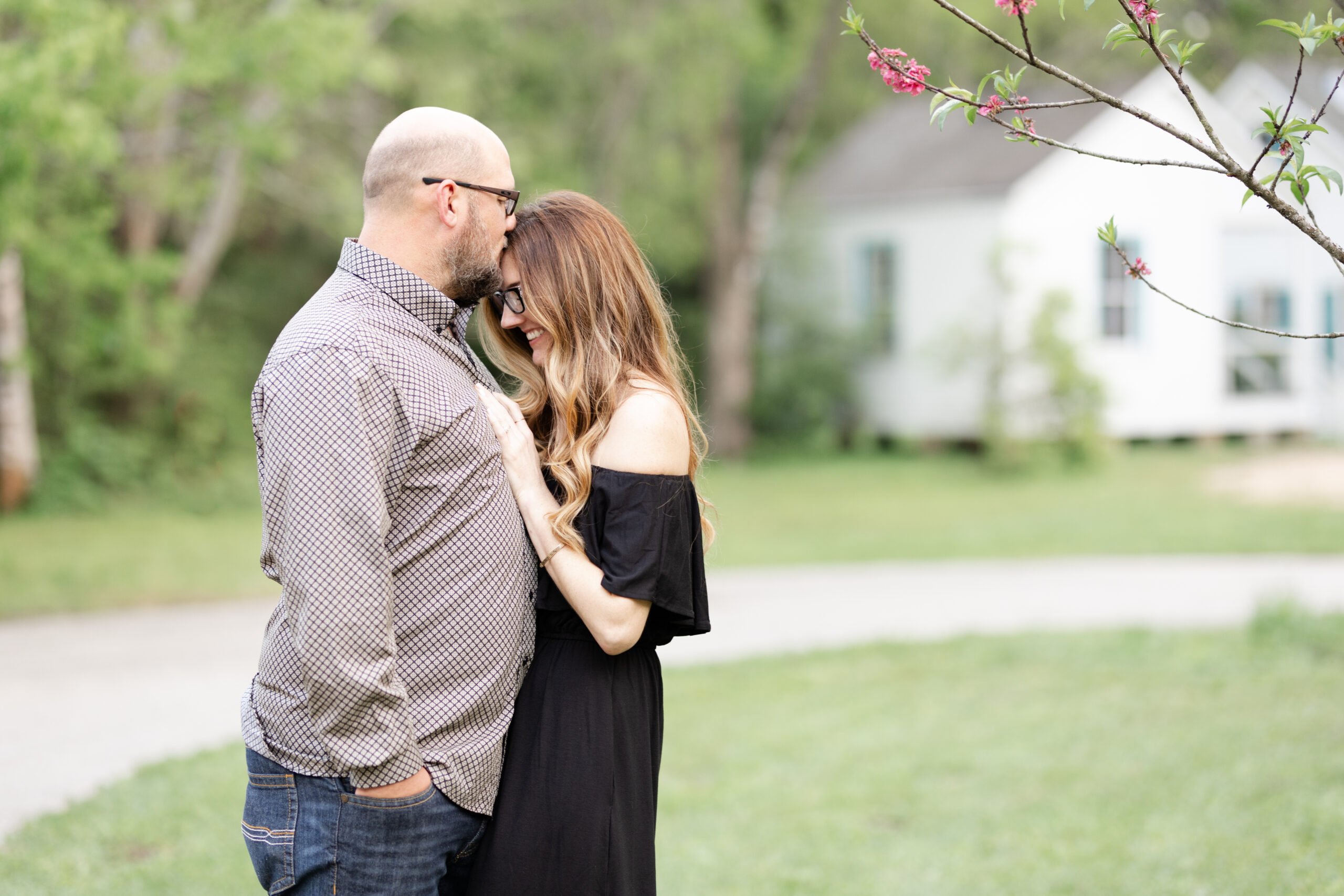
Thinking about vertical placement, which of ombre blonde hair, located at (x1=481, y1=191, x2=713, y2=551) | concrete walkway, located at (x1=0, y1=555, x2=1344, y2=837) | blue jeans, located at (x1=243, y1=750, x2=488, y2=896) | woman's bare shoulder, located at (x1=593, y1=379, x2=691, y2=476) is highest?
ombre blonde hair, located at (x1=481, y1=191, x2=713, y2=551)

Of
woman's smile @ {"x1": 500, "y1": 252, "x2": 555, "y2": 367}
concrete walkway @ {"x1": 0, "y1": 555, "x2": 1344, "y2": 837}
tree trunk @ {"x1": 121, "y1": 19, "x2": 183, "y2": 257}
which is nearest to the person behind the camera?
woman's smile @ {"x1": 500, "y1": 252, "x2": 555, "y2": 367}

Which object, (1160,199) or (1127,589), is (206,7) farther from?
(1160,199)

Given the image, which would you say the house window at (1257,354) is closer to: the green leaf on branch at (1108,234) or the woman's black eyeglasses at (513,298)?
the green leaf on branch at (1108,234)

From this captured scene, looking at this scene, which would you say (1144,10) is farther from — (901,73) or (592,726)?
(592,726)

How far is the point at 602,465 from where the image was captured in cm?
273

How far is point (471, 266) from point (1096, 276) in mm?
18910

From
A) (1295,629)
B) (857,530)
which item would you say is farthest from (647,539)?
(857,530)

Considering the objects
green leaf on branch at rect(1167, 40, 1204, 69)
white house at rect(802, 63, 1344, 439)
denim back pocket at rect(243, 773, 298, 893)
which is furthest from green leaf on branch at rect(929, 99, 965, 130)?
white house at rect(802, 63, 1344, 439)

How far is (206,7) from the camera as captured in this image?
13.7 metres

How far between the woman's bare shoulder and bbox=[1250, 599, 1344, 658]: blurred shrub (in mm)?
6741

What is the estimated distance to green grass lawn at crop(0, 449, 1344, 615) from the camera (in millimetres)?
10797

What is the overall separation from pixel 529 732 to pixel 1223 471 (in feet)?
55.5

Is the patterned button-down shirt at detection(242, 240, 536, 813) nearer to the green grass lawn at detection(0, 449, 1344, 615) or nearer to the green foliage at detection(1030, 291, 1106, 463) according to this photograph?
the green grass lawn at detection(0, 449, 1344, 615)

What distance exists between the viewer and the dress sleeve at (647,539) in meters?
2.63
